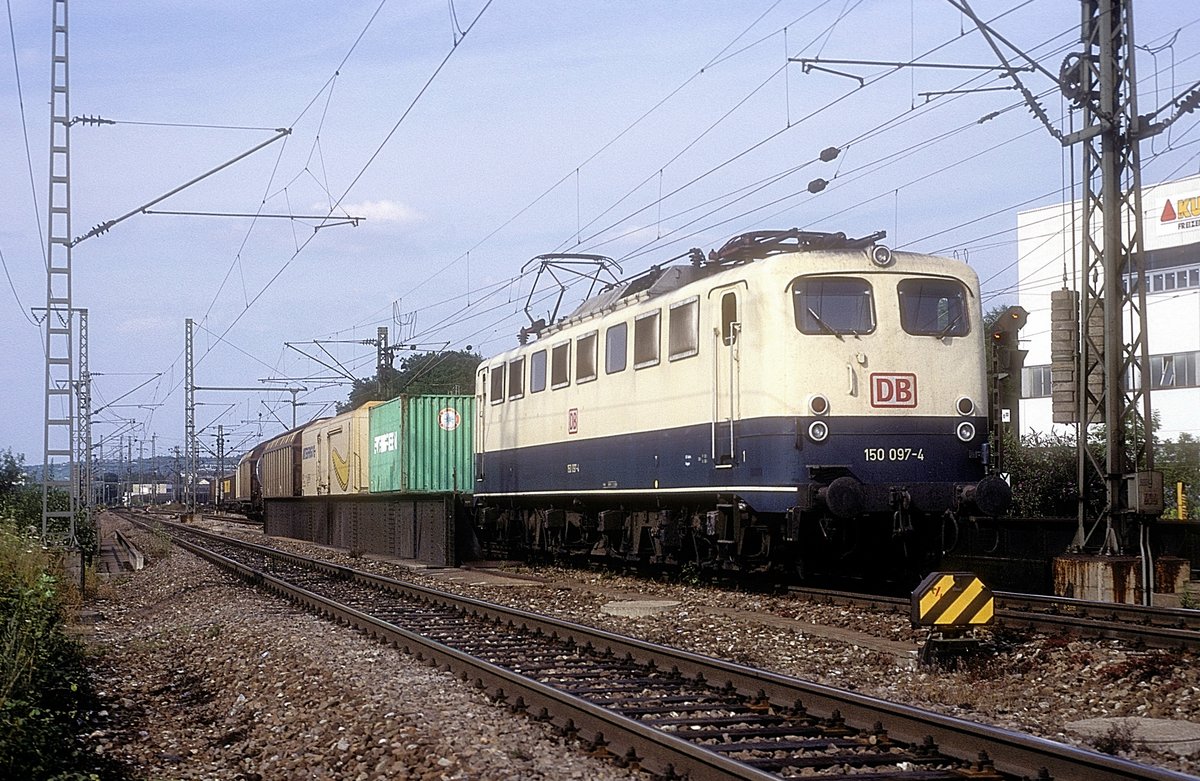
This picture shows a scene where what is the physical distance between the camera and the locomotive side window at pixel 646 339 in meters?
15.8

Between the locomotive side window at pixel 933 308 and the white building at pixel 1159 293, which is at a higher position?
the white building at pixel 1159 293

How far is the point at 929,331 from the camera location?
44.7ft

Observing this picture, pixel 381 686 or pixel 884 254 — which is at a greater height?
pixel 884 254

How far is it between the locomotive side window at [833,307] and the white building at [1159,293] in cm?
3460

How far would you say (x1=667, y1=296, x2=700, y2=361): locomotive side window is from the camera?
579 inches

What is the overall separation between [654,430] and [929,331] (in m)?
3.77

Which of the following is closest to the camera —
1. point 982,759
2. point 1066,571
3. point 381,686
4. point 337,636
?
point 982,759

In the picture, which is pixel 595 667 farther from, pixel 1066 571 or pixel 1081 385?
pixel 1081 385

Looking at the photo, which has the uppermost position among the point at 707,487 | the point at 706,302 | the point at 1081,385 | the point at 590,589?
the point at 706,302

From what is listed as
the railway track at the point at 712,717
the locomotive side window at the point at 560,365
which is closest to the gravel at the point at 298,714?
the railway track at the point at 712,717

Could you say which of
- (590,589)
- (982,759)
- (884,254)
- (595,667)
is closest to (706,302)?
(884,254)

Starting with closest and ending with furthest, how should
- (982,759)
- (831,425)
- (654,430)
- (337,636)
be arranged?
(982,759) < (337,636) < (831,425) < (654,430)

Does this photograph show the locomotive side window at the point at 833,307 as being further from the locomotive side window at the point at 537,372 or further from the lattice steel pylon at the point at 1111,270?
the locomotive side window at the point at 537,372

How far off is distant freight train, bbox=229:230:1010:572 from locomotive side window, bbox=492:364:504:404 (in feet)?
13.5
